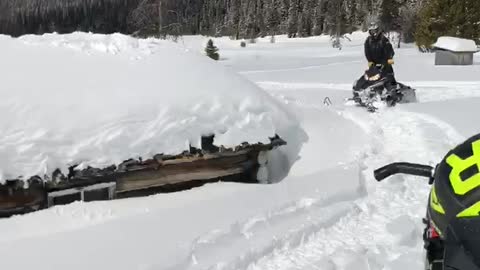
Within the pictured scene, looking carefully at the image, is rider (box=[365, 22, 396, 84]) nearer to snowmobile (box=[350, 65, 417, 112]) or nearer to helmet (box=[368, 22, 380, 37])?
helmet (box=[368, 22, 380, 37])

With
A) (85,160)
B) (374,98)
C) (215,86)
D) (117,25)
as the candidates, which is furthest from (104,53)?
(117,25)

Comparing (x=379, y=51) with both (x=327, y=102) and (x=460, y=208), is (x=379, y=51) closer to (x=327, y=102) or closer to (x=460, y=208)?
(x=327, y=102)

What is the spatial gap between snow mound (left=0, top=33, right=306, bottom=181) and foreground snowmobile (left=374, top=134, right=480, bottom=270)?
337 cm

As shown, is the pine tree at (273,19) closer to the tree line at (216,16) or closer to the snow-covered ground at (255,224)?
the tree line at (216,16)

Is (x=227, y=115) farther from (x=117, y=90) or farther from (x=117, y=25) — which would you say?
(x=117, y=25)

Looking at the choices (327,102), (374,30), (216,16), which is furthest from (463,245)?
(216,16)

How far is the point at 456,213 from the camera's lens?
1.53m

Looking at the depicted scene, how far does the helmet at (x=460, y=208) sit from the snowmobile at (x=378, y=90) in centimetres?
919

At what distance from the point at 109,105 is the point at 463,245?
384cm

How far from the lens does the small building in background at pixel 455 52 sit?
1900 centimetres

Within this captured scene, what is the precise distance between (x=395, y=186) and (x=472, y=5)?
26.2m

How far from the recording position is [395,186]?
5.38m

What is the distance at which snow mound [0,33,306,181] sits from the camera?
14.4 ft

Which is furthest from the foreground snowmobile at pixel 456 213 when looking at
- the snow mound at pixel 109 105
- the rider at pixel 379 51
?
the rider at pixel 379 51
